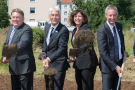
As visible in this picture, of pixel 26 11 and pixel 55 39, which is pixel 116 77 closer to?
pixel 55 39

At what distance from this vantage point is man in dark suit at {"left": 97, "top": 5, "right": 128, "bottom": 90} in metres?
3.69

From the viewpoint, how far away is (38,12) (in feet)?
153

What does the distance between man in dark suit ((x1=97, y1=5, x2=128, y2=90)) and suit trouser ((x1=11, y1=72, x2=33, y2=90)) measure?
1.35 meters

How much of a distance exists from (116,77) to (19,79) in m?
1.74

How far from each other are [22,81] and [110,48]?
1653 mm

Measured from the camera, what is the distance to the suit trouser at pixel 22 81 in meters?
3.96

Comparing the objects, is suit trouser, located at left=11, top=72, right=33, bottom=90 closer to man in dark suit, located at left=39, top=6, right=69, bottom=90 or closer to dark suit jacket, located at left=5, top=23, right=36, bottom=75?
dark suit jacket, located at left=5, top=23, right=36, bottom=75

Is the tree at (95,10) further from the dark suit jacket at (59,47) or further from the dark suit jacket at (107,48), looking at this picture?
the dark suit jacket at (107,48)

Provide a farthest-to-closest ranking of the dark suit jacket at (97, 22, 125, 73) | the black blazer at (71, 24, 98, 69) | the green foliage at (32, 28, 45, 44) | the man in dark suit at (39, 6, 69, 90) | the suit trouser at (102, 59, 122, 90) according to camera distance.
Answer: the green foliage at (32, 28, 45, 44)
the black blazer at (71, 24, 98, 69)
the man in dark suit at (39, 6, 69, 90)
the suit trouser at (102, 59, 122, 90)
the dark suit jacket at (97, 22, 125, 73)

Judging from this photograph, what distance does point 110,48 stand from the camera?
12.2 feet

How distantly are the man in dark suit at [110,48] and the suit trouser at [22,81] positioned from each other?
1348 millimetres

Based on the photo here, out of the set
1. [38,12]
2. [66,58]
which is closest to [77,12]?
[66,58]

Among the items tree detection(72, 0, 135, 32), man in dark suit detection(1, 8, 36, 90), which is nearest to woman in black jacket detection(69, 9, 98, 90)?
man in dark suit detection(1, 8, 36, 90)

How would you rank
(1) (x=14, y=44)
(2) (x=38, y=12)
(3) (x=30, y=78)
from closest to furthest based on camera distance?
1. (1) (x=14, y=44)
2. (3) (x=30, y=78)
3. (2) (x=38, y=12)
